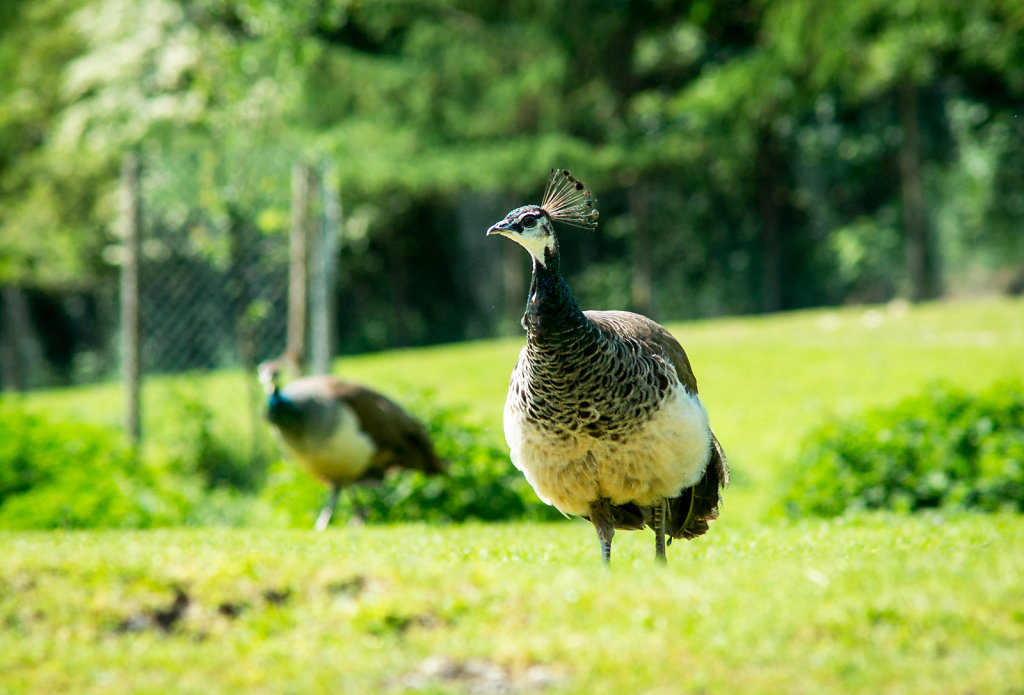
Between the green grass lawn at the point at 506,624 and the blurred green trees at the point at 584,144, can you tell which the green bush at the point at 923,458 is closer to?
the green grass lawn at the point at 506,624

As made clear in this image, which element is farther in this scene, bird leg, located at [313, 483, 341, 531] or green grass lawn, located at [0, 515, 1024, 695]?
bird leg, located at [313, 483, 341, 531]

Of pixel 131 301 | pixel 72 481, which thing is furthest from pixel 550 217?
pixel 131 301

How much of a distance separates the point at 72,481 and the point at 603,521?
540cm

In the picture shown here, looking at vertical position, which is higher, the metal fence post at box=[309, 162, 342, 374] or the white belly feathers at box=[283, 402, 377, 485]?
the metal fence post at box=[309, 162, 342, 374]

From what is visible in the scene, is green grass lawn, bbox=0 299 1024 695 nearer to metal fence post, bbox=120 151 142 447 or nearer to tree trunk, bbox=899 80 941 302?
metal fence post, bbox=120 151 142 447

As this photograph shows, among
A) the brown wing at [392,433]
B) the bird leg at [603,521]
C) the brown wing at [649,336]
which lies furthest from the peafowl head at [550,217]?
the brown wing at [392,433]

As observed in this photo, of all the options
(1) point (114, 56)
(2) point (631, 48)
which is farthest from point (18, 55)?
(2) point (631, 48)

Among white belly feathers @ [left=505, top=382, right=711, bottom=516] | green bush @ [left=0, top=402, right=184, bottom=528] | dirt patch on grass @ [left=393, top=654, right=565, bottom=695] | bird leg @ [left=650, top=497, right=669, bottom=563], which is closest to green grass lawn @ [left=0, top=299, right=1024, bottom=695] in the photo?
dirt patch on grass @ [left=393, top=654, right=565, bottom=695]

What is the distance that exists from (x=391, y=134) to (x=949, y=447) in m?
15.7

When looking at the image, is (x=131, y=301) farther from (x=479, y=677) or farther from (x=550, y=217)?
(x=479, y=677)

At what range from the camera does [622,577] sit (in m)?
4.14

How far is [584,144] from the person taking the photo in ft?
73.1

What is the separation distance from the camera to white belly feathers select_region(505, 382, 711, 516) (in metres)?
5.09

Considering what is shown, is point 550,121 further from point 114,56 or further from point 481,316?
point 114,56
